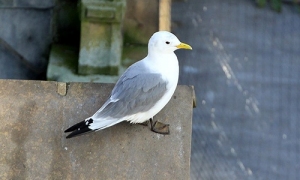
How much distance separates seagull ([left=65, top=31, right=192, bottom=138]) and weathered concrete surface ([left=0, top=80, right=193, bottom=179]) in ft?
0.18

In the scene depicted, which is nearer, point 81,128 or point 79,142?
point 81,128

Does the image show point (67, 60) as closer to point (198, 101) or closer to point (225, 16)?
point (198, 101)

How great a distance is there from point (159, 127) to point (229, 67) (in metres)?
1.24

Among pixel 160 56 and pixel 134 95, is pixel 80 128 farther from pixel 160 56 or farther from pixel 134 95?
pixel 160 56

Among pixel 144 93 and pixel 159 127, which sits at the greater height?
pixel 144 93

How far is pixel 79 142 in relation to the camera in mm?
1853

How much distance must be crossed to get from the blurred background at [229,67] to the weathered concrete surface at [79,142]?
2.90 ft

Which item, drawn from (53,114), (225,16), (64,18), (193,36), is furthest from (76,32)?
(53,114)

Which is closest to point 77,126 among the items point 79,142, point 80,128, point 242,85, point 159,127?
point 80,128

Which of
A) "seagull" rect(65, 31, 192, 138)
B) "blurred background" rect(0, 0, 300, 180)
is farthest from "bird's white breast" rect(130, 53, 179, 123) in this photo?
"blurred background" rect(0, 0, 300, 180)

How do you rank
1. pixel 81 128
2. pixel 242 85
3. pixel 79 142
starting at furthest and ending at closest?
1. pixel 242 85
2. pixel 79 142
3. pixel 81 128

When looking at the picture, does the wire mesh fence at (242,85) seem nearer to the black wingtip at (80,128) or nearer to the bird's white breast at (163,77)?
the bird's white breast at (163,77)

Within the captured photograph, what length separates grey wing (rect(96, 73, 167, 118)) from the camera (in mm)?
1767

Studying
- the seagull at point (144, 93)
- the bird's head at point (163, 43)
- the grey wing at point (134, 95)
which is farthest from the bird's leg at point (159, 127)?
the bird's head at point (163, 43)
